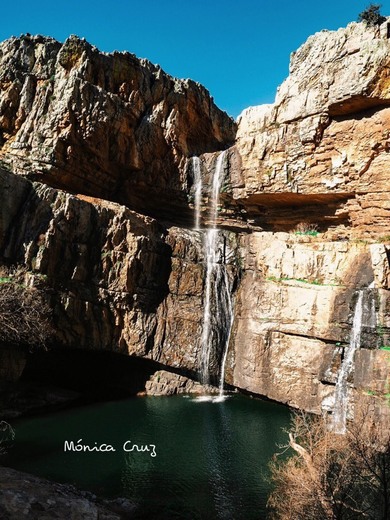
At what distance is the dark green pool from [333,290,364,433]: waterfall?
293 cm

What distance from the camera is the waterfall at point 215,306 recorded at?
1107 inches

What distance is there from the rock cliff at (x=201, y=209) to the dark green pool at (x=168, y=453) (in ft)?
12.4

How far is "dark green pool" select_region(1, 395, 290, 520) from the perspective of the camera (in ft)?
47.0

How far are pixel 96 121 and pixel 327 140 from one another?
16906 millimetres

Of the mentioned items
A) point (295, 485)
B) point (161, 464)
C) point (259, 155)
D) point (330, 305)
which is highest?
point (259, 155)

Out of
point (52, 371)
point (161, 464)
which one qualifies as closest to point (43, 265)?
point (52, 371)

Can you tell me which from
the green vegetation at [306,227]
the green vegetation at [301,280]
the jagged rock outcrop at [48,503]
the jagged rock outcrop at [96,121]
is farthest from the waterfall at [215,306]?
the jagged rock outcrop at [48,503]

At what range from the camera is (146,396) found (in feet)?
91.2

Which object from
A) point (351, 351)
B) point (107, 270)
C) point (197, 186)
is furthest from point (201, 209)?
point (351, 351)

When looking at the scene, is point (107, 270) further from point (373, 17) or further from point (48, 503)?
point (373, 17)

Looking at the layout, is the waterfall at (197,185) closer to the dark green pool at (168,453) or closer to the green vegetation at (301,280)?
the green vegetation at (301,280)

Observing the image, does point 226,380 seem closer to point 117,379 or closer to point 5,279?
point 117,379

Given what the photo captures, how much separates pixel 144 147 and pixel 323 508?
2860cm

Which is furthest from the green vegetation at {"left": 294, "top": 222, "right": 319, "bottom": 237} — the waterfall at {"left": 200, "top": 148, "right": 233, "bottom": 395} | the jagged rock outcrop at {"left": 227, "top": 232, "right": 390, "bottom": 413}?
the waterfall at {"left": 200, "top": 148, "right": 233, "bottom": 395}
